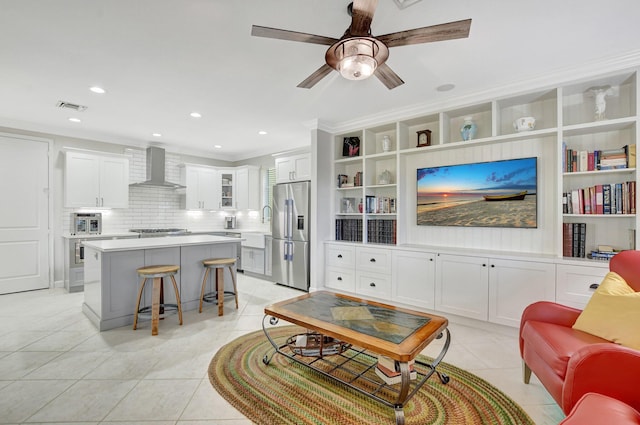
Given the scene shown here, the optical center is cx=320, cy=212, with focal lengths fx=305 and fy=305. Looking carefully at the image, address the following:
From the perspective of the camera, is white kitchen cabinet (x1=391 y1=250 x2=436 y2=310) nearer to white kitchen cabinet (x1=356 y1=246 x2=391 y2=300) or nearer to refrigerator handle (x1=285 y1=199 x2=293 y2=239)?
white kitchen cabinet (x1=356 y1=246 x2=391 y2=300)

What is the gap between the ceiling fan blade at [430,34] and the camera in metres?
1.64

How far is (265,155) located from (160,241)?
3.40 meters

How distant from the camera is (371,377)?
7.40 ft

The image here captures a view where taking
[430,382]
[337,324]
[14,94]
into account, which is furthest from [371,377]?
[14,94]

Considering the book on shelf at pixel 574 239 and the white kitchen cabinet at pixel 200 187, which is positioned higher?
the white kitchen cabinet at pixel 200 187

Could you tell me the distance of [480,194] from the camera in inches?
141

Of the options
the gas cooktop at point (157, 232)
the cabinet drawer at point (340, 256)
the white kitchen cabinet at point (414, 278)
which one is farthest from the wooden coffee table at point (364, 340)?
the gas cooktop at point (157, 232)

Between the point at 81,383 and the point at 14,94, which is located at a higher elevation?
the point at 14,94

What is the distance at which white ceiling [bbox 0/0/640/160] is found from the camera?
81.6 inches

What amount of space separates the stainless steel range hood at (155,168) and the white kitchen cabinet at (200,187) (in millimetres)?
437

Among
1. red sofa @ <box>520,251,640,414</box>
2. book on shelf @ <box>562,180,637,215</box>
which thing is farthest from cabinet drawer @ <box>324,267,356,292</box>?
book on shelf @ <box>562,180,637,215</box>

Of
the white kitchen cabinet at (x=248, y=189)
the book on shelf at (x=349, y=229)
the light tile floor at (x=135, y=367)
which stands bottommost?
the light tile floor at (x=135, y=367)

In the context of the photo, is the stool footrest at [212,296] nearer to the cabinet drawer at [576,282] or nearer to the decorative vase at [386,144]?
the decorative vase at [386,144]

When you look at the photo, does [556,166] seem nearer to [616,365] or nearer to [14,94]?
[616,365]
